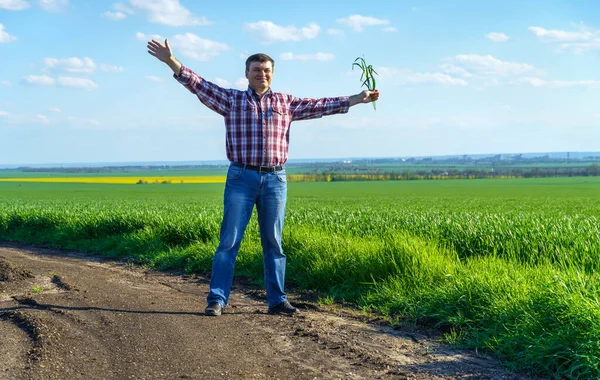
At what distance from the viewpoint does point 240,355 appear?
4.69m

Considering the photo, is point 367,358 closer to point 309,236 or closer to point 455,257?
point 455,257

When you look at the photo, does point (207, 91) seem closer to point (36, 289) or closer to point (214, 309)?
point (214, 309)

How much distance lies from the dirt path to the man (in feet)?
1.28

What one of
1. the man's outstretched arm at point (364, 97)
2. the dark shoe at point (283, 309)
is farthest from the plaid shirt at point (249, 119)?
the dark shoe at point (283, 309)

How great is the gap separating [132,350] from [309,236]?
15.6 feet

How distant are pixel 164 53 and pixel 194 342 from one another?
2.98 meters

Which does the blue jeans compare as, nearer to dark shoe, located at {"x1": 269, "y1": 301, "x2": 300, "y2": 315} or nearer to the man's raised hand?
dark shoe, located at {"x1": 269, "y1": 301, "x2": 300, "y2": 315}

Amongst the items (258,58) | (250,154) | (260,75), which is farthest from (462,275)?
(258,58)

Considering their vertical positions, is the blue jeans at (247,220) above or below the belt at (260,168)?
below

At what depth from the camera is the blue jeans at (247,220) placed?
6.29m

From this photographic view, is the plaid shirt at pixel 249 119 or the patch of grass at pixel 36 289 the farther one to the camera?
the patch of grass at pixel 36 289

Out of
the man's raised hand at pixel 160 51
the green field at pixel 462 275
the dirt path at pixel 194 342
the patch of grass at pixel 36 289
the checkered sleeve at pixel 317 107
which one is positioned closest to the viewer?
the dirt path at pixel 194 342

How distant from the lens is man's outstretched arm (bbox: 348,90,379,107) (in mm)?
6684

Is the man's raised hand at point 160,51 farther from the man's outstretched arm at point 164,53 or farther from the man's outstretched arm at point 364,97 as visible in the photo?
the man's outstretched arm at point 364,97
